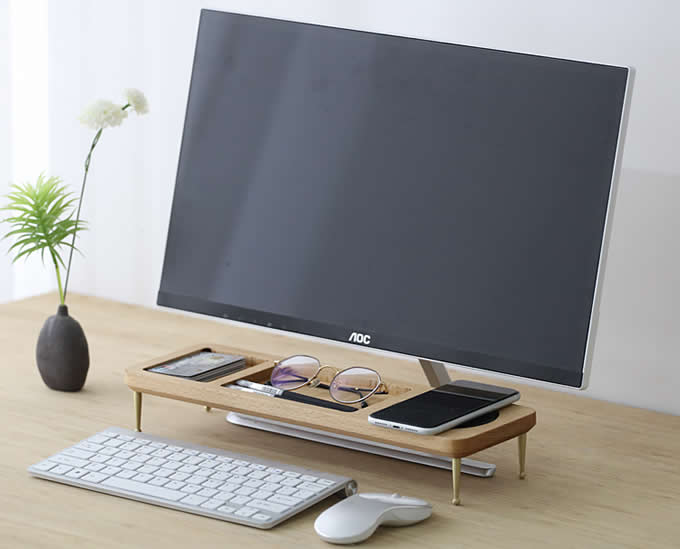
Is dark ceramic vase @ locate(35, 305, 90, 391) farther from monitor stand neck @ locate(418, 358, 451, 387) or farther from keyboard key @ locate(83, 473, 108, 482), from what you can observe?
monitor stand neck @ locate(418, 358, 451, 387)

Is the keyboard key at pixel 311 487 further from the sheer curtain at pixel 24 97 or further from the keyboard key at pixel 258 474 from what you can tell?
the sheer curtain at pixel 24 97

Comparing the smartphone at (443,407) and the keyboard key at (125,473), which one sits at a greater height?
the smartphone at (443,407)

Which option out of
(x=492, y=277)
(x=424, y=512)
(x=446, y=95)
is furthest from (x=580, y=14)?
(x=424, y=512)

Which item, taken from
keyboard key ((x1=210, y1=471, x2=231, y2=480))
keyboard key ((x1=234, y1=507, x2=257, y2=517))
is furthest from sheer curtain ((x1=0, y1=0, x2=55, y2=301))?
keyboard key ((x1=234, y1=507, x2=257, y2=517))

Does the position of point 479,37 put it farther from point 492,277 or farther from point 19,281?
point 19,281

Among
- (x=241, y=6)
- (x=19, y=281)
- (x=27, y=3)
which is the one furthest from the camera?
(x=19, y=281)

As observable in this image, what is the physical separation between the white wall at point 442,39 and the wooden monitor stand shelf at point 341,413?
0.42 m

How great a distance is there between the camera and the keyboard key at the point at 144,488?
4.34 ft

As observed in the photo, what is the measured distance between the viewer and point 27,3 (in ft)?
7.73

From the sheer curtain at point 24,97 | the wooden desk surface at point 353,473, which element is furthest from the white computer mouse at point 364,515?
the sheer curtain at point 24,97

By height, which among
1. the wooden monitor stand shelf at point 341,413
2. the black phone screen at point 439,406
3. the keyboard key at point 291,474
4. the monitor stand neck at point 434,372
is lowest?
the keyboard key at point 291,474

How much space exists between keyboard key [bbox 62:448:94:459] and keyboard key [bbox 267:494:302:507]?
0.27 metres

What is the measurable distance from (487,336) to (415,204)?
20cm

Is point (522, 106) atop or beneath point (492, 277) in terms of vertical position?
atop
